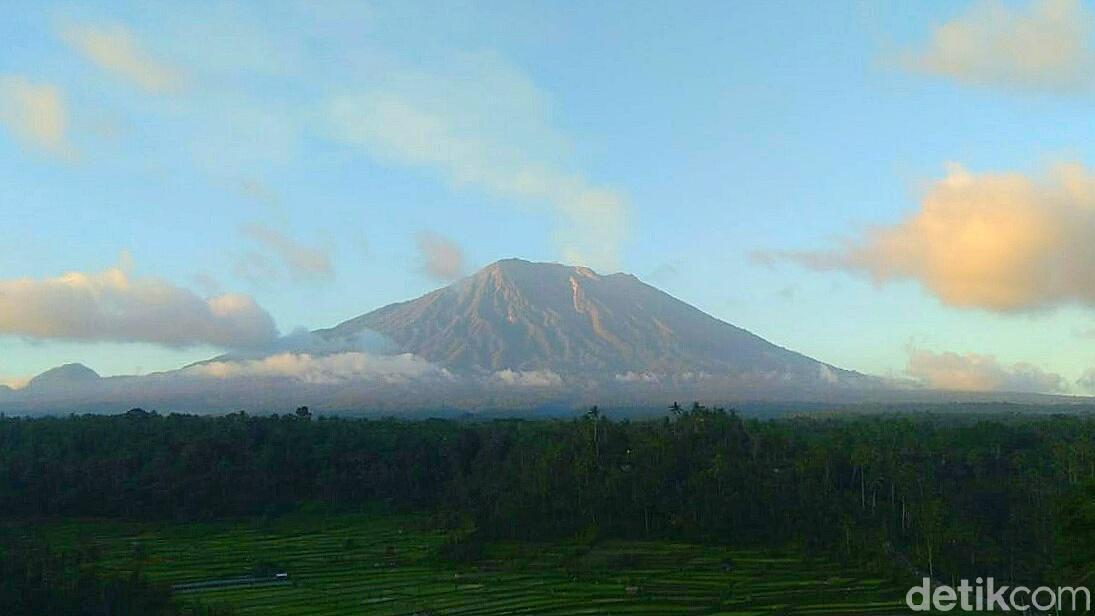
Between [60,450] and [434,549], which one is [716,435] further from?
[60,450]

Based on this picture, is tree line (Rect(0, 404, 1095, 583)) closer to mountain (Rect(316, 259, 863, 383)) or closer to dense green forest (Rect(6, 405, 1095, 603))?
dense green forest (Rect(6, 405, 1095, 603))

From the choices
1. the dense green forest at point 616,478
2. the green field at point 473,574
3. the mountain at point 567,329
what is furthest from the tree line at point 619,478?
the mountain at point 567,329

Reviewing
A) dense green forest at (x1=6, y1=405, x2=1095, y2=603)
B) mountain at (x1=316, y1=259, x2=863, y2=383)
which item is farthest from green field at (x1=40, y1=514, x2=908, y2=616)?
mountain at (x1=316, y1=259, x2=863, y2=383)

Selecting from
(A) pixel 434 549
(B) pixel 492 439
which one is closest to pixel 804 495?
(A) pixel 434 549

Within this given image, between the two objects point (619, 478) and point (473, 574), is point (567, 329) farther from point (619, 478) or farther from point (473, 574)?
point (473, 574)

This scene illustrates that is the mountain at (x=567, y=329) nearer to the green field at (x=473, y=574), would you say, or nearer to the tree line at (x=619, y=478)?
the tree line at (x=619, y=478)
